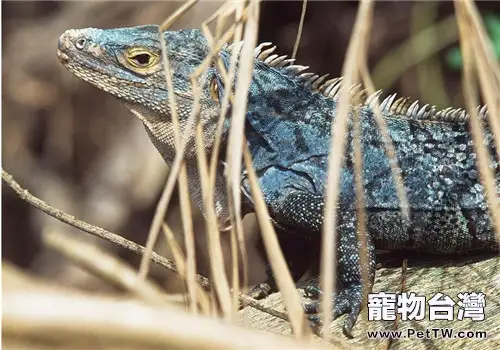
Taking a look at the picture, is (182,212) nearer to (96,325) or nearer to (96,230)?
(96,230)

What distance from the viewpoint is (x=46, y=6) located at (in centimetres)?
486

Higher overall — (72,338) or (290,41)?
(290,41)

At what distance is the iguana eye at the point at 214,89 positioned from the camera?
2.27 metres

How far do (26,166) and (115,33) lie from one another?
9.19 ft

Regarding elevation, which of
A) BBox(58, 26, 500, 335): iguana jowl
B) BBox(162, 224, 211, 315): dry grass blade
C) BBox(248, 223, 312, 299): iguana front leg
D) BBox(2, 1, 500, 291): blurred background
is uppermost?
BBox(2, 1, 500, 291): blurred background

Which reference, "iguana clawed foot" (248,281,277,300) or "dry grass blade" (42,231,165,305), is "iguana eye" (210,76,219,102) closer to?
"iguana clawed foot" (248,281,277,300)

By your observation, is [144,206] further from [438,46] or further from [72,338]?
[72,338]

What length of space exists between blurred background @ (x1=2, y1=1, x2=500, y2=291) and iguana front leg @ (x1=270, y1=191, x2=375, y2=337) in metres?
1.97

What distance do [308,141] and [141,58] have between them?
517mm

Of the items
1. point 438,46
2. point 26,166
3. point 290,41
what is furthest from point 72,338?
point 26,166

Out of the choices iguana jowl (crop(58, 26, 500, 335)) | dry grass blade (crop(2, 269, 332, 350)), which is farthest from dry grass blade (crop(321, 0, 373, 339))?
iguana jowl (crop(58, 26, 500, 335))

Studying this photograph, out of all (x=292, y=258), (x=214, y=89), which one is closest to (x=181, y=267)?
(x=214, y=89)

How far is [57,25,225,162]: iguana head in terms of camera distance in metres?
2.35

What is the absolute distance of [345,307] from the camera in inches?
79.4
